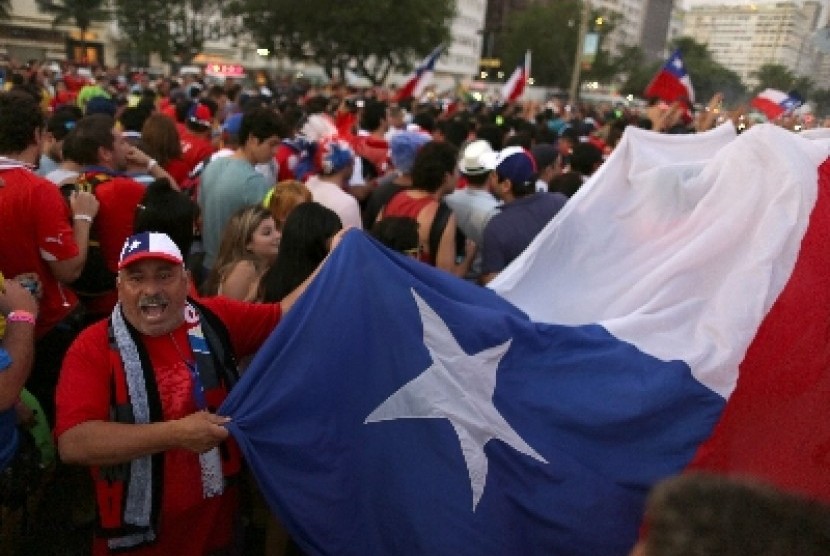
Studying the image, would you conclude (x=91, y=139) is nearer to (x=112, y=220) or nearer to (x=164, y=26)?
(x=112, y=220)

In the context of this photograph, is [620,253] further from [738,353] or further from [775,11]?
[775,11]

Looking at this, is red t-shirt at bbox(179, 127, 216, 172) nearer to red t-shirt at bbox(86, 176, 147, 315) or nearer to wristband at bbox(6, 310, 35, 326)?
red t-shirt at bbox(86, 176, 147, 315)

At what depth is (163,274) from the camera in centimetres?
232

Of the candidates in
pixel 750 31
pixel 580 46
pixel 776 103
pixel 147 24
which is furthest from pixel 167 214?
pixel 750 31

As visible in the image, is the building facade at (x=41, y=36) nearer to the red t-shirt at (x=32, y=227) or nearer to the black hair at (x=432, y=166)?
the black hair at (x=432, y=166)

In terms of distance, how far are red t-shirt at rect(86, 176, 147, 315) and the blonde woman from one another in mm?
652

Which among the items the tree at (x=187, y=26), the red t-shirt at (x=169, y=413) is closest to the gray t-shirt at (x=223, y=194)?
the red t-shirt at (x=169, y=413)

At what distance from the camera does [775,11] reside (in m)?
156

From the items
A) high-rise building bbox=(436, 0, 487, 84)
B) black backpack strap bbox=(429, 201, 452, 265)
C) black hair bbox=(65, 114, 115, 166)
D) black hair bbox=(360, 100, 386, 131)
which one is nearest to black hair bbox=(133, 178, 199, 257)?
black hair bbox=(65, 114, 115, 166)

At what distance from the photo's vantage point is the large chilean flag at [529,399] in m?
2.33

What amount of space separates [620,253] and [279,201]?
6.86ft

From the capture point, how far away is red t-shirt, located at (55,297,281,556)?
215 cm

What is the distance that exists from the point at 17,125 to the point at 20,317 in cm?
165

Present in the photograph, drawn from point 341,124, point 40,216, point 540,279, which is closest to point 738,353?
point 540,279
